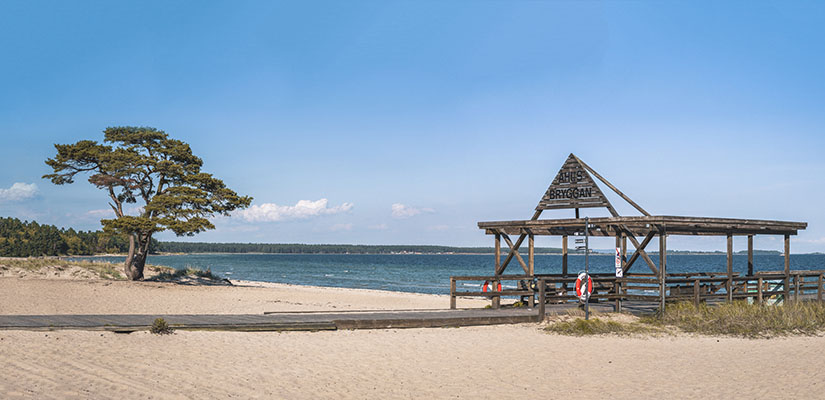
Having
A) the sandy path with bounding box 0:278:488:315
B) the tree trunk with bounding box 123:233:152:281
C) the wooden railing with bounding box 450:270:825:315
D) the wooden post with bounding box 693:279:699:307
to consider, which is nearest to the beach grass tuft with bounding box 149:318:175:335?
the wooden railing with bounding box 450:270:825:315

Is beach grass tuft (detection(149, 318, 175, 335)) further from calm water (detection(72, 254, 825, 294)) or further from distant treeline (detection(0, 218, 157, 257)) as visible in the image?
distant treeline (detection(0, 218, 157, 257))

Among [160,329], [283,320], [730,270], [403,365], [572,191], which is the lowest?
[403,365]

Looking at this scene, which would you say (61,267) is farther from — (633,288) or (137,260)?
(633,288)

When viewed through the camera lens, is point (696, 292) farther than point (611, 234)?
No

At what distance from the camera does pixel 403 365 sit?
10383 mm

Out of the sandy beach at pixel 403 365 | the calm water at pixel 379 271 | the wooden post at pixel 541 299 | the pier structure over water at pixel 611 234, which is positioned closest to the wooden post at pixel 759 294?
the pier structure over water at pixel 611 234

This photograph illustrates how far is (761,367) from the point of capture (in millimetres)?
10773

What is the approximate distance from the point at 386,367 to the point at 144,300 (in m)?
16.9

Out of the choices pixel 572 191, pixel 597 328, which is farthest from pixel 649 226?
pixel 597 328

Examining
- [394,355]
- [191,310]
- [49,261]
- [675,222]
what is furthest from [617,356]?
[49,261]

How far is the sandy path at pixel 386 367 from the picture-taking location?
26.7 ft

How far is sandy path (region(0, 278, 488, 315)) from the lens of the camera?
810 inches

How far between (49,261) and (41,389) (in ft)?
104

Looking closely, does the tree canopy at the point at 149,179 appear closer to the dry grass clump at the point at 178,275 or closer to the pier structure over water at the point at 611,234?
the dry grass clump at the point at 178,275
